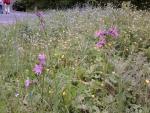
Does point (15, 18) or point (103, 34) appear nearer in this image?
point (103, 34)

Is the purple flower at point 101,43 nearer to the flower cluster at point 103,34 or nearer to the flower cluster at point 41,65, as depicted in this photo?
the flower cluster at point 103,34

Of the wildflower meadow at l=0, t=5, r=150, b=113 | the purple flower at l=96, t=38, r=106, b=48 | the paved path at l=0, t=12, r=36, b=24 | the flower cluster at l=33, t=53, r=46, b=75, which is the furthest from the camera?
the paved path at l=0, t=12, r=36, b=24

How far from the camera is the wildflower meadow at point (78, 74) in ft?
11.7

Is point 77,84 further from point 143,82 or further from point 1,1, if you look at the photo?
point 1,1

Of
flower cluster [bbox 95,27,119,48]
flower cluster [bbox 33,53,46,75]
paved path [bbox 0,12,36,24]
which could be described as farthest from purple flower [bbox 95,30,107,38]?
paved path [bbox 0,12,36,24]

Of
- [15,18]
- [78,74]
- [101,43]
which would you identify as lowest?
[15,18]

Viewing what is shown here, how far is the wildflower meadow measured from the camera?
11.7 feet

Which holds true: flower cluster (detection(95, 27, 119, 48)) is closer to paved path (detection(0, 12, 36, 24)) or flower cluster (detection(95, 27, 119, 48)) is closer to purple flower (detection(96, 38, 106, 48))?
purple flower (detection(96, 38, 106, 48))

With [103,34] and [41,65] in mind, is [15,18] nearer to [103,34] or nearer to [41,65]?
[103,34]

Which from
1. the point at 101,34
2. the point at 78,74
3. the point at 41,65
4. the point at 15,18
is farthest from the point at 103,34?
the point at 15,18

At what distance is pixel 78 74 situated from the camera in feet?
14.0

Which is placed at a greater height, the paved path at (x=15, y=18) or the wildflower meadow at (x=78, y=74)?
the wildflower meadow at (x=78, y=74)

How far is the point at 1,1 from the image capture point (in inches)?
672

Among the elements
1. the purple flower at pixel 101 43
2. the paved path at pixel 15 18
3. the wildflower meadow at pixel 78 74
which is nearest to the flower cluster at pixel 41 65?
the wildflower meadow at pixel 78 74
